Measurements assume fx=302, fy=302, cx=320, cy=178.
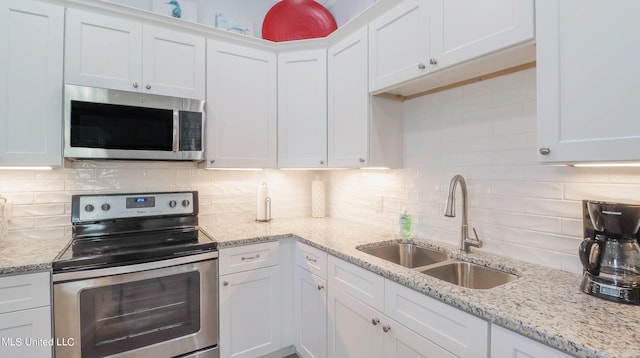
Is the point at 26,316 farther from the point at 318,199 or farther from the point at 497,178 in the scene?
the point at 497,178

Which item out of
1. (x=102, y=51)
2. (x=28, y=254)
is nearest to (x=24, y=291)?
(x=28, y=254)

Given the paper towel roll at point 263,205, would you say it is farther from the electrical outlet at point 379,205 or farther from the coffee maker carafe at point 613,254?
the coffee maker carafe at point 613,254

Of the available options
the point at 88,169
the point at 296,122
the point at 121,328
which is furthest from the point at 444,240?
the point at 88,169

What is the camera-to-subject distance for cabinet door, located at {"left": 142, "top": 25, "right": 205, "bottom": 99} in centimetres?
191

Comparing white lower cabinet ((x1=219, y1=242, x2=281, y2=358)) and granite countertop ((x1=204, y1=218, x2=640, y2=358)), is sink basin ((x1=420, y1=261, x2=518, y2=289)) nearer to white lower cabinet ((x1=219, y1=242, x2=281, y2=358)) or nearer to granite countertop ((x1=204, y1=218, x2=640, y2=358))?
granite countertop ((x1=204, y1=218, x2=640, y2=358))

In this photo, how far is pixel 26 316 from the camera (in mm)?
1371

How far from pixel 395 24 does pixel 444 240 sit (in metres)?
1.27

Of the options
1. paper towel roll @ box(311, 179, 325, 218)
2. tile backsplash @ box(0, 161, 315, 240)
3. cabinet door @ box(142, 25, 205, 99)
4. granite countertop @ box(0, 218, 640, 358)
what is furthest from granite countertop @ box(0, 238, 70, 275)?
paper towel roll @ box(311, 179, 325, 218)

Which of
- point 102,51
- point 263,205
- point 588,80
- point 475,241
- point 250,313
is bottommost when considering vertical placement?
point 250,313

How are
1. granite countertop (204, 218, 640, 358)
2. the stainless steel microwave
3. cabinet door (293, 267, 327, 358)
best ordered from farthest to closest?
cabinet door (293, 267, 327, 358)
the stainless steel microwave
granite countertop (204, 218, 640, 358)

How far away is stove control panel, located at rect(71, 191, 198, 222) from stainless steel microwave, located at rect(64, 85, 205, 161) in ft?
1.21

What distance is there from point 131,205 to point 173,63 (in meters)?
1.00

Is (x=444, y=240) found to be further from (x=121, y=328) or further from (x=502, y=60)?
(x=121, y=328)

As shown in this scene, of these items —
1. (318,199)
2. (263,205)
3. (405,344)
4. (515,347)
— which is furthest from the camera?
(318,199)
